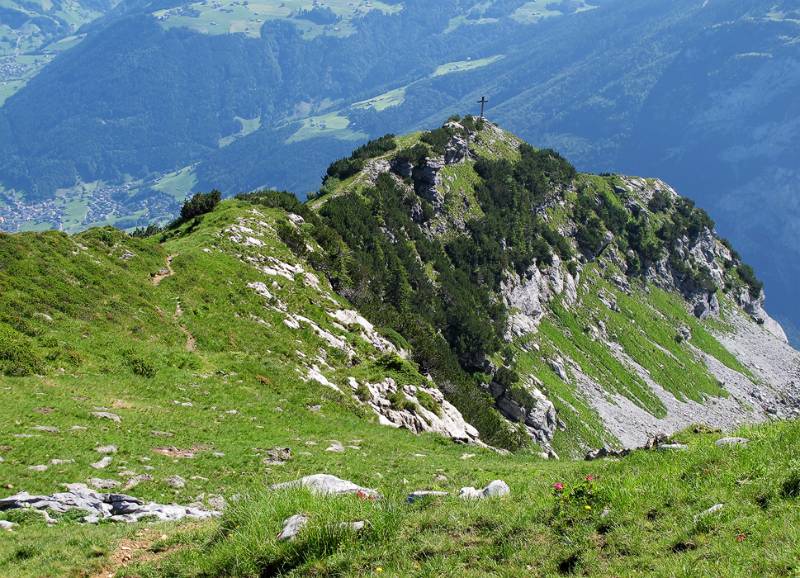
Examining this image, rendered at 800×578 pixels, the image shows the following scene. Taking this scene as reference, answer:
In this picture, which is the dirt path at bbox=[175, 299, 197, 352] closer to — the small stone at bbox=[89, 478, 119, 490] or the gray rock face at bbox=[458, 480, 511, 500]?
the small stone at bbox=[89, 478, 119, 490]

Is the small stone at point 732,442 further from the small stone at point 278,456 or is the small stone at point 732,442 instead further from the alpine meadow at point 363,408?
the small stone at point 278,456

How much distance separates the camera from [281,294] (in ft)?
150

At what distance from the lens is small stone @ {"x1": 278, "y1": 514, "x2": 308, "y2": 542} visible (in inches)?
430

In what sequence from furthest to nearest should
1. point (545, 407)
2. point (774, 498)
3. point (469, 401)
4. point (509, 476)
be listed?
1. point (545, 407)
2. point (469, 401)
3. point (509, 476)
4. point (774, 498)

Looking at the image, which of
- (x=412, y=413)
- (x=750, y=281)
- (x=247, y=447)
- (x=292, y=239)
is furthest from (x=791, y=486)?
(x=750, y=281)

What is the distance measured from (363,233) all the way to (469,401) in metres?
29.8

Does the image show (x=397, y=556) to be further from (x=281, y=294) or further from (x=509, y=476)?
(x=281, y=294)

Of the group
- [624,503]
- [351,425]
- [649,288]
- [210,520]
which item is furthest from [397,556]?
[649,288]

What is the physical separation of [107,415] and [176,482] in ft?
19.4

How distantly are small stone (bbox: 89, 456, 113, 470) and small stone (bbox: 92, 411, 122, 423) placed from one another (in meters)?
3.43

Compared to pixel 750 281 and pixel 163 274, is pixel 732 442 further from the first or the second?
pixel 750 281

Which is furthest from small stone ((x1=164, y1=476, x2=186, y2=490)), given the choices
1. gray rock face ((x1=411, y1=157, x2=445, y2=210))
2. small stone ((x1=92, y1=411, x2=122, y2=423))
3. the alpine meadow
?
gray rock face ((x1=411, y1=157, x2=445, y2=210))

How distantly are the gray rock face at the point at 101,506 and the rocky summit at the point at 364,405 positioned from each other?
0.09 m

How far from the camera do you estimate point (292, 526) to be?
36.8 ft
